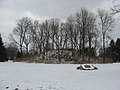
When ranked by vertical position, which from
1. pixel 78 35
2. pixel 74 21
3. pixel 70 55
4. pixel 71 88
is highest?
pixel 74 21

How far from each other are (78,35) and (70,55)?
9.18 m

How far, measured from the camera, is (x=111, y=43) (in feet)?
286

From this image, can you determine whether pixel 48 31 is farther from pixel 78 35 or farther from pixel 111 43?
pixel 111 43

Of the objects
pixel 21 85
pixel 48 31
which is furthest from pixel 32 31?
pixel 21 85

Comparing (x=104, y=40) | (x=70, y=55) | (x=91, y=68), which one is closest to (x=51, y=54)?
(x=70, y=55)

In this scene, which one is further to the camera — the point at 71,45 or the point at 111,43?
the point at 111,43

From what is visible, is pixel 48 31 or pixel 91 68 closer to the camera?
pixel 91 68

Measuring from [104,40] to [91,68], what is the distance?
3248cm

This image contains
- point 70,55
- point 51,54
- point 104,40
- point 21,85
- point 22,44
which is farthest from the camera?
point 22,44

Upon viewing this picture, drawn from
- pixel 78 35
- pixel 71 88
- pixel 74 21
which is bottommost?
pixel 71 88

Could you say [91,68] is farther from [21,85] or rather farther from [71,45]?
[71,45]

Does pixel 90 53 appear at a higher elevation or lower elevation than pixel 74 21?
lower

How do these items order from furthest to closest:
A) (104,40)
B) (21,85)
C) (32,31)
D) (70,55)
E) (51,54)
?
(32,31)
(51,54)
(70,55)
(104,40)
(21,85)

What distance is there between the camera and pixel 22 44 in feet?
277
